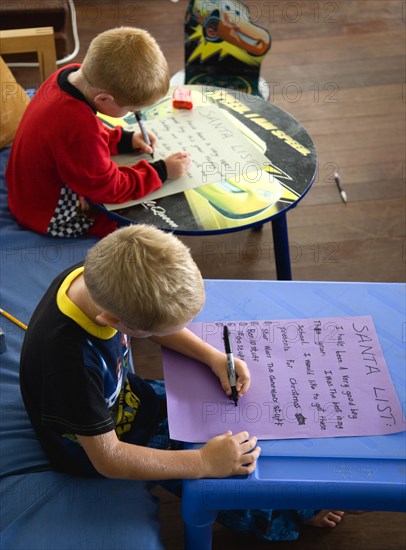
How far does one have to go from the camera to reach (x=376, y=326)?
1.37 m

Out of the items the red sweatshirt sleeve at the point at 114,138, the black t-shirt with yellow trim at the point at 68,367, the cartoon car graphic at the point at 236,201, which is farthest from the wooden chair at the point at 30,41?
the black t-shirt with yellow trim at the point at 68,367

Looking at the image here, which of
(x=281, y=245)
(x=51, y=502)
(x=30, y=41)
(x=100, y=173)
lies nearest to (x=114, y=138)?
(x=100, y=173)

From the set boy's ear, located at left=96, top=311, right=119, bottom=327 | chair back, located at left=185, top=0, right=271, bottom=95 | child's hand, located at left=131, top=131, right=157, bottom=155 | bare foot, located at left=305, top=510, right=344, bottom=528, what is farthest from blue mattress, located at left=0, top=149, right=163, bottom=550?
chair back, located at left=185, top=0, right=271, bottom=95

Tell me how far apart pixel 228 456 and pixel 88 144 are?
0.86 metres

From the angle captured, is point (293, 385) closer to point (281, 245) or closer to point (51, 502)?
point (51, 502)

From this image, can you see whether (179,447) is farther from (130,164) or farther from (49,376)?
(130,164)

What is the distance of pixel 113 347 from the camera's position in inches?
47.3

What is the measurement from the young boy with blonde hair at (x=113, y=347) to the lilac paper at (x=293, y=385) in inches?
1.2

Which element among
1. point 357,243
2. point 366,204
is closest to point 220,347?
point 357,243

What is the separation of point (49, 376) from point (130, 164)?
816 millimetres

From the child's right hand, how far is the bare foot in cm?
62

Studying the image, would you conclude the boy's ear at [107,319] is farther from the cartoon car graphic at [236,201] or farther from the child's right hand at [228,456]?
the cartoon car graphic at [236,201]

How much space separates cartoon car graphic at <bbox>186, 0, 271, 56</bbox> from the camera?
2.44 metres

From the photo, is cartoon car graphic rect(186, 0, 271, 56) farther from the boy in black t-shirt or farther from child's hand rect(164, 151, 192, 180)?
→ the boy in black t-shirt
